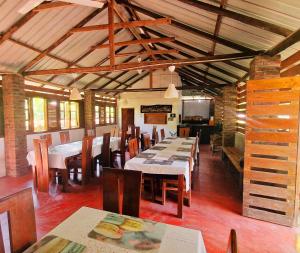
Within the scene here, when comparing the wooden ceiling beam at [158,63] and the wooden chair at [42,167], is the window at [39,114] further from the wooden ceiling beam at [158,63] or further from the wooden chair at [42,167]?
the wooden chair at [42,167]

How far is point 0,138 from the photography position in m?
4.81

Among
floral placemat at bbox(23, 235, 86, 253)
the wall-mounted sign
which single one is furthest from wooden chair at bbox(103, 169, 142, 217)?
the wall-mounted sign

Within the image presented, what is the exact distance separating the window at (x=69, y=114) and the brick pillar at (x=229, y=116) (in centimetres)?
578

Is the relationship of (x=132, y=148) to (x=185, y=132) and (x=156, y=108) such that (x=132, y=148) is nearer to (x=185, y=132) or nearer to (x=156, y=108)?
(x=185, y=132)

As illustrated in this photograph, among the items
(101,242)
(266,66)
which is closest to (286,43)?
(266,66)

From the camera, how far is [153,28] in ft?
16.3

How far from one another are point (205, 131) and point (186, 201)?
732 cm

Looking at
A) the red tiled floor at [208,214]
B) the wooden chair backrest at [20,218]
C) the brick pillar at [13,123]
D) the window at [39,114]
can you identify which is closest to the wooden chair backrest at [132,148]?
the red tiled floor at [208,214]

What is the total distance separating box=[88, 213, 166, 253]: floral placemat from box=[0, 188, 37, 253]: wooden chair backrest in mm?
412

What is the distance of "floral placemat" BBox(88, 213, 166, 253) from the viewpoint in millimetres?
1151

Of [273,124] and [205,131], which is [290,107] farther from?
[205,131]

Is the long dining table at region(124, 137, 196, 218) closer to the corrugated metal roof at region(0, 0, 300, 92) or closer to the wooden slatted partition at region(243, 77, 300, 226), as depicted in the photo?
the wooden slatted partition at region(243, 77, 300, 226)

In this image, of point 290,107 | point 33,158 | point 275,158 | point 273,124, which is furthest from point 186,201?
point 33,158

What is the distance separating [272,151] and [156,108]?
25.7ft
